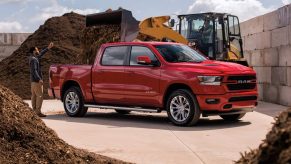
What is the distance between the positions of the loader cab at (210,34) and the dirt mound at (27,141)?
11605 mm

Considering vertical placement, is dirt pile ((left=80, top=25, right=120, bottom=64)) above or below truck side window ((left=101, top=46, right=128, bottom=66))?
above

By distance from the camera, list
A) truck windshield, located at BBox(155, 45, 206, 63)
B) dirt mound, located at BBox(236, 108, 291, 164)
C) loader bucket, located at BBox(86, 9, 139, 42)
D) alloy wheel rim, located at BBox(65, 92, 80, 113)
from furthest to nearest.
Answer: loader bucket, located at BBox(86, 9, 139, 42)
alloy wheel rim, located at BBox(65, 92, 80, 113)
truck windshield, located at BBox(155, 45, 206, 63)
dirt mound, located at BBox(236, 108, 291, 164)

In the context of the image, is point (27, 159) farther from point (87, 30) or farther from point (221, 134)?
point (87, 30)

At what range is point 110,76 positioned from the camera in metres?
13.9

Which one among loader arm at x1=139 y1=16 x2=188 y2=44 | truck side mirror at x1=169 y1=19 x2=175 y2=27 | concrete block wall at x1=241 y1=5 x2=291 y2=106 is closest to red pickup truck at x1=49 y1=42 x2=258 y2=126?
loader arm at x1=139 y1=16 x2=188 y2=44

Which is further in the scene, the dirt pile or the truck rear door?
the dirt pile

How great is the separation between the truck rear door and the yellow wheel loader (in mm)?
3611

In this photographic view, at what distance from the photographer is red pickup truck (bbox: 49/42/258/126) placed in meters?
12.1

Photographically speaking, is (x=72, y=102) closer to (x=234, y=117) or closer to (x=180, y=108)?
(x=180, y=108)

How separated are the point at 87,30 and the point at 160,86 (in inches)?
349

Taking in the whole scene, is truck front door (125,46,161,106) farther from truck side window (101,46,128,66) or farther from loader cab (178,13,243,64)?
loader cab (178,13,243,64)

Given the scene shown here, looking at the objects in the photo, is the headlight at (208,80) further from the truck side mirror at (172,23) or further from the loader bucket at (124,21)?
the truck side mirror at (172,23)

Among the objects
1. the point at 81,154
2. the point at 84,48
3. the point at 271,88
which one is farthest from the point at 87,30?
the point at 81,154

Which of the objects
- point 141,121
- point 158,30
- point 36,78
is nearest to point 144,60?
point 141,121
